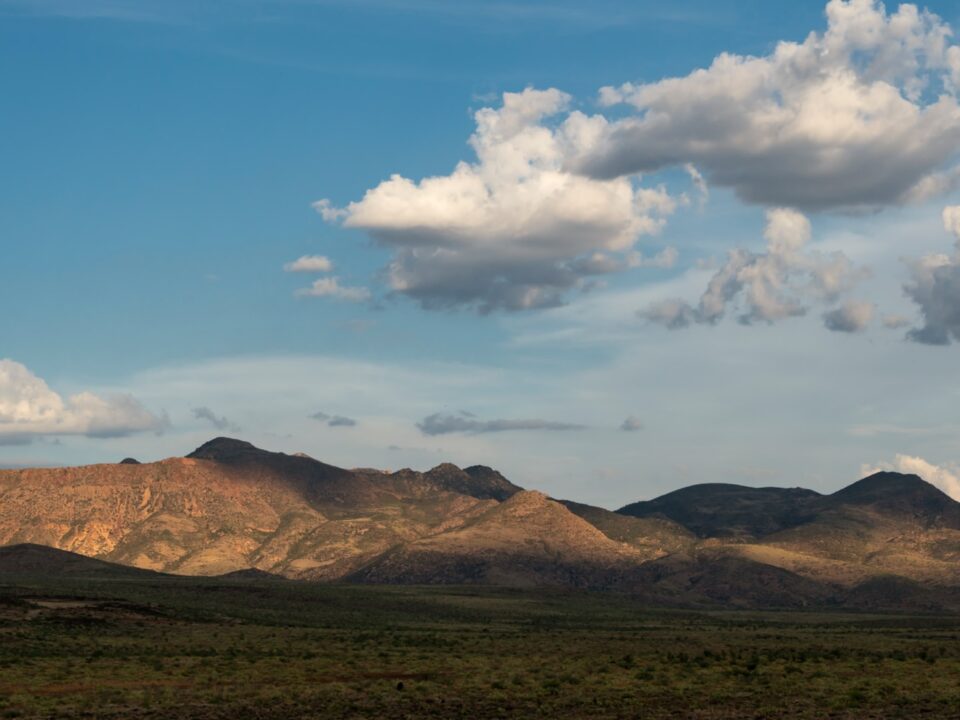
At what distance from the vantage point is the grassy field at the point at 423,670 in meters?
53.7

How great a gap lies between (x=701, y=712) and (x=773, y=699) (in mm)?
5798

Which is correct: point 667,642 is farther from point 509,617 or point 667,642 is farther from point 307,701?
point 509,617

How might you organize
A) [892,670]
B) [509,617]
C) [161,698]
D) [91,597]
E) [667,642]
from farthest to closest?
[509,617] < [91,597] < [667,642] < [892,670] < [161,698]

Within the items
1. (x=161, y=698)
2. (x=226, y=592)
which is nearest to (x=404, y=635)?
(x=161, y=698)

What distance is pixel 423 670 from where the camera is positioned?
222 ft

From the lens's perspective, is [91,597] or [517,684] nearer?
[517,684]

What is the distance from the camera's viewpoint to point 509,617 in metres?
151

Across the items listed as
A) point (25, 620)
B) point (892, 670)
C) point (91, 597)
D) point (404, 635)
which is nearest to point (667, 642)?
point (404, 635)

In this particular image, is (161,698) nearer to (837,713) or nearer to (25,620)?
(837,713)

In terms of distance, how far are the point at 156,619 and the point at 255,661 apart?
36507 mm

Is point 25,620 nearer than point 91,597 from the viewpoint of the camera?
Yes

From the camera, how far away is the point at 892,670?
220ft

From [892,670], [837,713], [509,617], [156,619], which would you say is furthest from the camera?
[509,617]

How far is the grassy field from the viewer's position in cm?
5372
